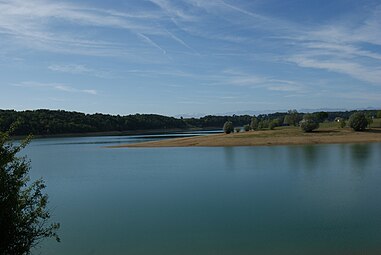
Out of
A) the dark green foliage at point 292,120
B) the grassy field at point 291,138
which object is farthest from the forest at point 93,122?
the grassy field at point 291,138

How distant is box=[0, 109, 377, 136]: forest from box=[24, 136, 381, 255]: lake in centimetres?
5820

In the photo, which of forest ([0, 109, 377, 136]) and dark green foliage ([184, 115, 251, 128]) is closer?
forest ([0, 109, 377, 136])

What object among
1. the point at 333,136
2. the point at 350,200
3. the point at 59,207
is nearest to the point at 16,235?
the point at 59,207

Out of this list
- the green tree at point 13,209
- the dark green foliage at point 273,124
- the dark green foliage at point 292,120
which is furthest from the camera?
the dark green foliage at point 292,120

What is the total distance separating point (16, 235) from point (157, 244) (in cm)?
578

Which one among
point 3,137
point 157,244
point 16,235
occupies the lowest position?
point 157,244

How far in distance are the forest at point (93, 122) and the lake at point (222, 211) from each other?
58204mm

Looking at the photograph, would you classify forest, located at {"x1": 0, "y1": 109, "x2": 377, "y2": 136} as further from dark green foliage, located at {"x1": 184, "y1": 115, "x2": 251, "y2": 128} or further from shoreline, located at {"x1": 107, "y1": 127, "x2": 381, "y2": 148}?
shoreline, located at {"x1": 107, "y1": 127, "x2": 381, "y2": 148}

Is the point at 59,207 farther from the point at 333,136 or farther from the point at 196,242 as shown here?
the point at 333,136

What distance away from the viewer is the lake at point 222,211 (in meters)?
13.8

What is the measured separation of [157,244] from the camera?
1419 cm

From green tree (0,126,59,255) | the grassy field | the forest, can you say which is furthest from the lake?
the forest

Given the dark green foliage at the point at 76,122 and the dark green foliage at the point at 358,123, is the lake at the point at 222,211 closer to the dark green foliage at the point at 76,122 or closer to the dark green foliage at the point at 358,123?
the dark green foliage at the point at 358,123

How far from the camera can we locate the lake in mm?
13844
